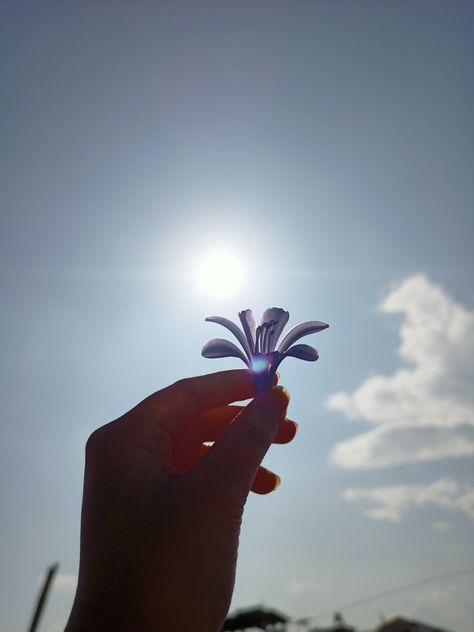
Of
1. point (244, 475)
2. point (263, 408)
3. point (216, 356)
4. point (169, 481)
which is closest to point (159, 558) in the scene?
point (169, 481)

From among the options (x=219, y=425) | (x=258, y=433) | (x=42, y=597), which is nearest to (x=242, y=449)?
(x=258, y=433)

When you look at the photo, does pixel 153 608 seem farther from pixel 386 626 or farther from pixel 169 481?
pixel 386 626

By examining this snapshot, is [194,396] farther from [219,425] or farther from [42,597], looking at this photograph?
[42,597]

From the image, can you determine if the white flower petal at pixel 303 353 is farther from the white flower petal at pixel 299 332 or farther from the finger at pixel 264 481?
the finger at pixel 264 481

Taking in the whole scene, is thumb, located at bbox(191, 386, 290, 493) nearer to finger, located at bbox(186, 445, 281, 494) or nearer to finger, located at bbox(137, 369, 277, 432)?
finger, located at bbox(137, 369, 277, 432)

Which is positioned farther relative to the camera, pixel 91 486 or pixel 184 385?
pixel 184 385

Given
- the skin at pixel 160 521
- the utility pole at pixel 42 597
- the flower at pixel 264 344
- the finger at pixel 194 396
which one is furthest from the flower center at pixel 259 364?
the utility pole at pixel 42 597
